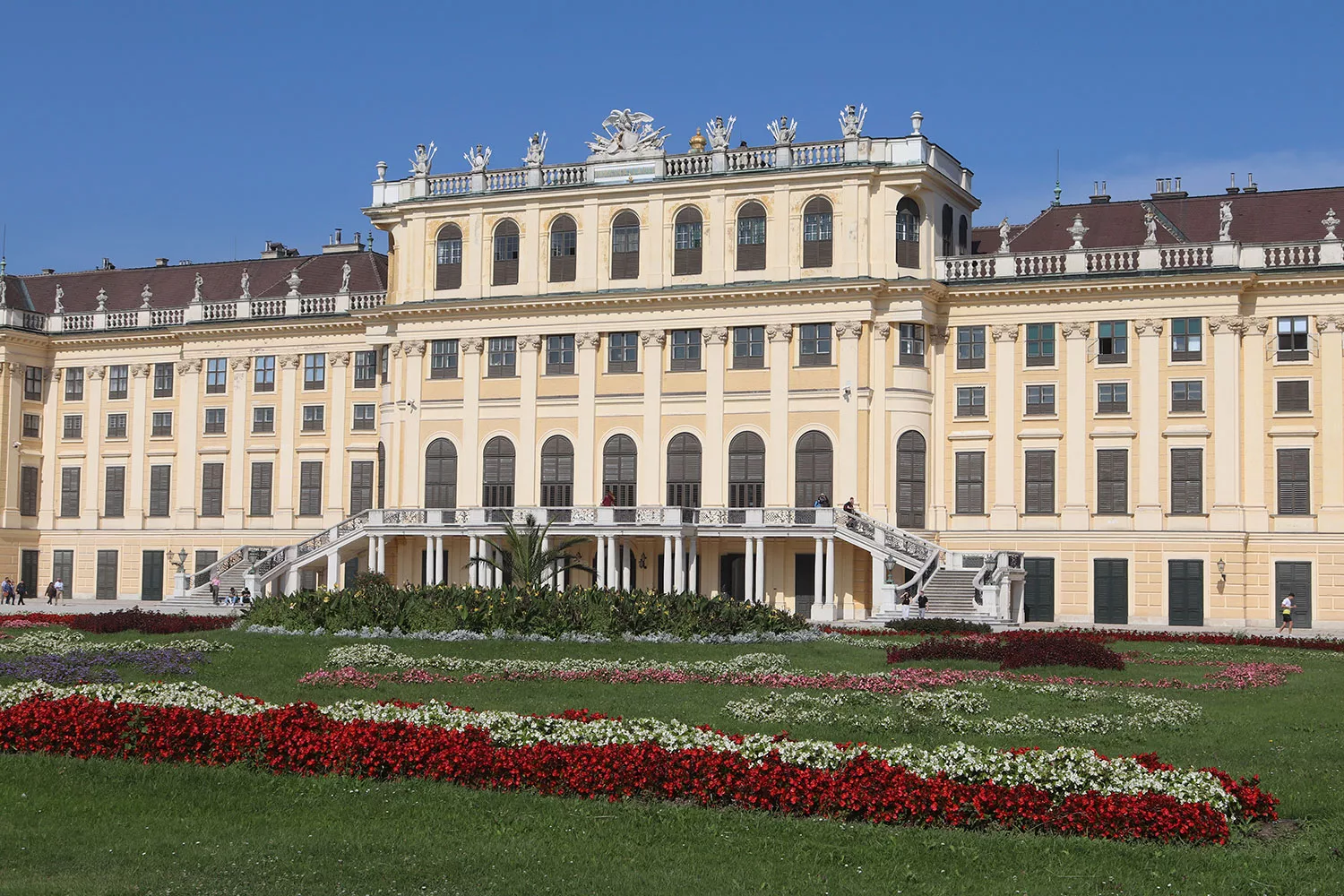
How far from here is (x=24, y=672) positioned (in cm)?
2505

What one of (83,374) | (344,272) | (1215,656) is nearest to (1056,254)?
(1215,656)

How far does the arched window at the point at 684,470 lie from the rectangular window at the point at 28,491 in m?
31.3

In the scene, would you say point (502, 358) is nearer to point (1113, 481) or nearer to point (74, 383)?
point (1113, 481)

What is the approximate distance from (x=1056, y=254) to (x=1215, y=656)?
24.2m

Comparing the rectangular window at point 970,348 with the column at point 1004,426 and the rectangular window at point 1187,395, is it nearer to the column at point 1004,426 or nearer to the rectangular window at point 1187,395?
the column at point 1004,426

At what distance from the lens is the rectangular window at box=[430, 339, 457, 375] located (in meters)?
61.7

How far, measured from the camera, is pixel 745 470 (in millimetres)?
57469

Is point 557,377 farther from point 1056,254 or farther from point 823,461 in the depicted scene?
point 1056,254

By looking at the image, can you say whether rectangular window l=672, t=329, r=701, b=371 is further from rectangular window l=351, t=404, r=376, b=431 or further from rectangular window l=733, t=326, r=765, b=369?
rectangular window l=351, t=404, r=376, b=431

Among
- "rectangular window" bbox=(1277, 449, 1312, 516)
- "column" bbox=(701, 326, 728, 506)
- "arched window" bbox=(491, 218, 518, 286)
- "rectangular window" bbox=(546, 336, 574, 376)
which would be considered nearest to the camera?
"rectangular window" bbox=(1277, 449, 1312, 516)

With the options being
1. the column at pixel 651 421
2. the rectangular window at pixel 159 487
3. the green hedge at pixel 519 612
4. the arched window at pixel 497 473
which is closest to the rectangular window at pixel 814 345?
the column at pixel 651 421

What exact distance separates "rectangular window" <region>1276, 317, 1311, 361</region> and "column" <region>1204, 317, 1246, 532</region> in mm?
1328

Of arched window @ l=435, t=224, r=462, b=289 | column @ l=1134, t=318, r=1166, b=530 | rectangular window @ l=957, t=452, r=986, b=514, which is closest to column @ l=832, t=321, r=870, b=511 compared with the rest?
rectangular window @ l=957, t=452, r=986, b=514

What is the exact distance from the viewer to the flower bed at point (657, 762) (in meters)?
14.9
